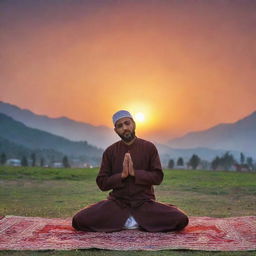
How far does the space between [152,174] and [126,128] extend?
768 mm

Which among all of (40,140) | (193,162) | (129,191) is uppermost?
(40,140)

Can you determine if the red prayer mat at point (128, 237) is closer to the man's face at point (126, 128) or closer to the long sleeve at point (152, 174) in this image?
the long sleeve at point (152, 174)

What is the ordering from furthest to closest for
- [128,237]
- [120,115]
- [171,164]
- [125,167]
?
[171,164] → [120,115] → [125,167] → [128,237]

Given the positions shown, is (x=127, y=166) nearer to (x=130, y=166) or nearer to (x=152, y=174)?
(x=130, y=166)

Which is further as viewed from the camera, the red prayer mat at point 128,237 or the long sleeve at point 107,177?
the long sleeve at point 107,177

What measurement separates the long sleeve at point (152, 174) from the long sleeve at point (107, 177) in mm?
280

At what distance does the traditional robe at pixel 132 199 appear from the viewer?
22.6ft

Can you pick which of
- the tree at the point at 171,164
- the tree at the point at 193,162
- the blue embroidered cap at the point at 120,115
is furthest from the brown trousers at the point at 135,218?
the tree at the point at 193,162

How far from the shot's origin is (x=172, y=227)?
6.86 meters

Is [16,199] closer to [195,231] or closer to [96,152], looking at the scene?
[195,231]

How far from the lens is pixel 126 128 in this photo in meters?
7.00

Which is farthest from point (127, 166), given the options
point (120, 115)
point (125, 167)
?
point (120, 115)

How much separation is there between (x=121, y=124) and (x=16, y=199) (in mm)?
6169

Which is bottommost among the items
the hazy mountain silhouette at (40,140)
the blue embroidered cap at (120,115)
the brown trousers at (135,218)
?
the brown trousers at (135,218)
